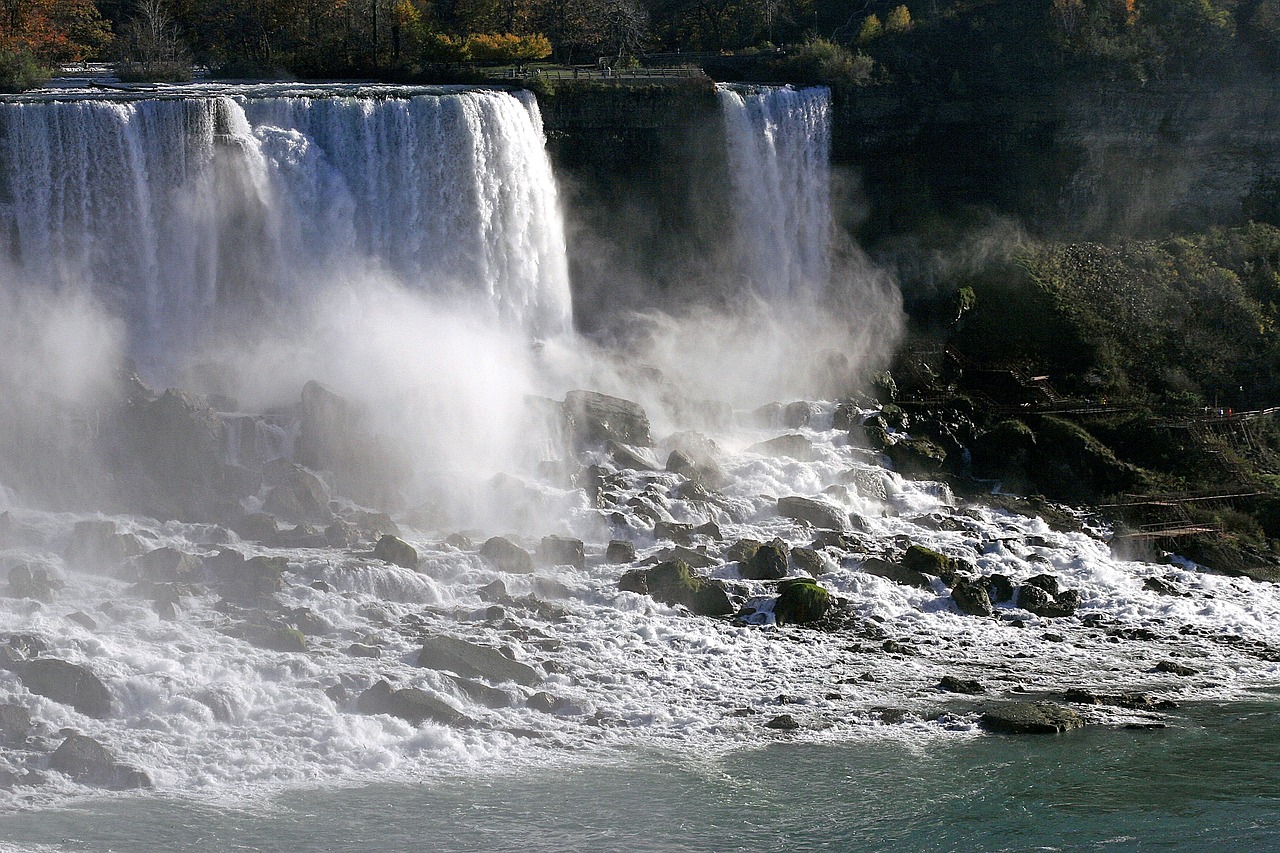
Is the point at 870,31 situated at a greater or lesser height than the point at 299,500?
greater

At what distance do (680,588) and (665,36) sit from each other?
31.9 m

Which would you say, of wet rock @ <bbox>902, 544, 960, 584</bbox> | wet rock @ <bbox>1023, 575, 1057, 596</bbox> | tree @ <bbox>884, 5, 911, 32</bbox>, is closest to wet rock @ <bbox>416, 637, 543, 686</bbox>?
wet rock @ <bbox>902, 544, 960, 584</bbox>

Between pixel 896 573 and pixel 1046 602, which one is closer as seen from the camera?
pixel 1046 602

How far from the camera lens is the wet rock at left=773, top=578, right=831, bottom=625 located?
26109mm

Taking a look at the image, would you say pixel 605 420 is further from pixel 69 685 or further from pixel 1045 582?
pixel 69 685

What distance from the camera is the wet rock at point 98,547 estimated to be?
2609 cm

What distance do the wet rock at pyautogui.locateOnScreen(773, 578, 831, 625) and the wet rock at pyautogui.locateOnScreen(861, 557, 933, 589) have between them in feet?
6.24

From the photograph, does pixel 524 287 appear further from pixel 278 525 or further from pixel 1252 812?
pixel 1252 812

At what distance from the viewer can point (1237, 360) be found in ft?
127

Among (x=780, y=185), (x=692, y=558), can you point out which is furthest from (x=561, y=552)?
(x=780, y=185)

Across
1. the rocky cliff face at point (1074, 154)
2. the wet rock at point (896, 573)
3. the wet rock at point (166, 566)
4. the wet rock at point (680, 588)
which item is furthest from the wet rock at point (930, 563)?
the rocky cliff face at point (1074, 154)

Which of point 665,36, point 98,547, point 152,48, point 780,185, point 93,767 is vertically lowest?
point 93,767

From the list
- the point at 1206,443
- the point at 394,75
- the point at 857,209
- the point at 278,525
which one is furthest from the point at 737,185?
the point at 278,525

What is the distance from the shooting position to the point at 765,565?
91.0 ft
